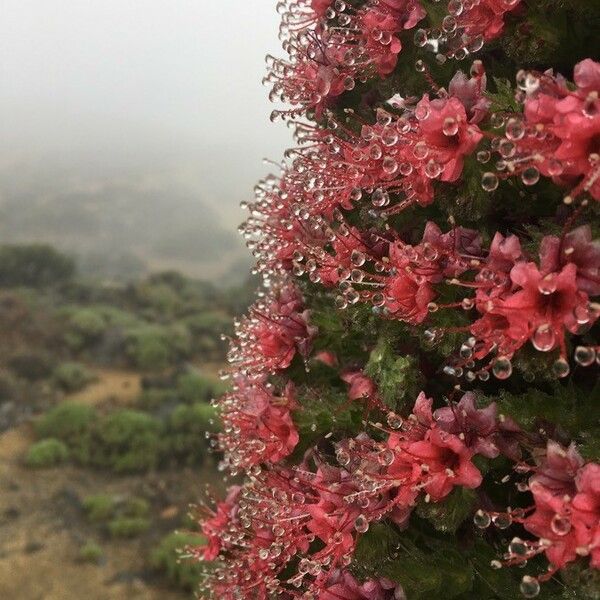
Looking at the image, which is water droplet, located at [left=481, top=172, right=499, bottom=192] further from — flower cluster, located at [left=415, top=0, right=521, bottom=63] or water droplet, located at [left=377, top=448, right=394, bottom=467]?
water droplet, located at [left=377, top=448, right=394, bottom=467]

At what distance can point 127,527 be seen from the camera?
12.2 metres

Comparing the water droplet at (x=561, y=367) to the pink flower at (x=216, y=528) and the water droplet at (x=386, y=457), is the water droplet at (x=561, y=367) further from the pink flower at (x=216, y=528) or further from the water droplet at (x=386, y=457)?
the pink flower at (x=216, y=528)

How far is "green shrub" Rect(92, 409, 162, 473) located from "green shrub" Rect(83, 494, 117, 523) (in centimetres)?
161

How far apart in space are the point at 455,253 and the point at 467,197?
182 mm

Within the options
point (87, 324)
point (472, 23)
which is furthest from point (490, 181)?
point (87, 324)

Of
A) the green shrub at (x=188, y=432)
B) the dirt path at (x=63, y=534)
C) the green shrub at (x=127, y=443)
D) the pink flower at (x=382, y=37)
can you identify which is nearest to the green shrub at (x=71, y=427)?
the green shrub at (x=127, y=443)

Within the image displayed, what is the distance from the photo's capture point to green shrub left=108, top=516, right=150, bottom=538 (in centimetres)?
1216

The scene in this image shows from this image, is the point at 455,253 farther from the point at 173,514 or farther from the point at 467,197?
the point at 173,514

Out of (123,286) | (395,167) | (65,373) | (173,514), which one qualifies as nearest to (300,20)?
(395,167)

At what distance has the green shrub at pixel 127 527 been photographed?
479 inches

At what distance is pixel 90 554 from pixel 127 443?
4304mm

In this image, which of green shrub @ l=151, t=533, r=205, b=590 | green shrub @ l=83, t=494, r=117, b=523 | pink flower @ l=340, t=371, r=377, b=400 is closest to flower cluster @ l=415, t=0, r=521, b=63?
pink flower @ l=340, t=371, r=377, b=400

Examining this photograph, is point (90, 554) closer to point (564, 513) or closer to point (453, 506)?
point (453, 506)

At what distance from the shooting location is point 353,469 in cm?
216
